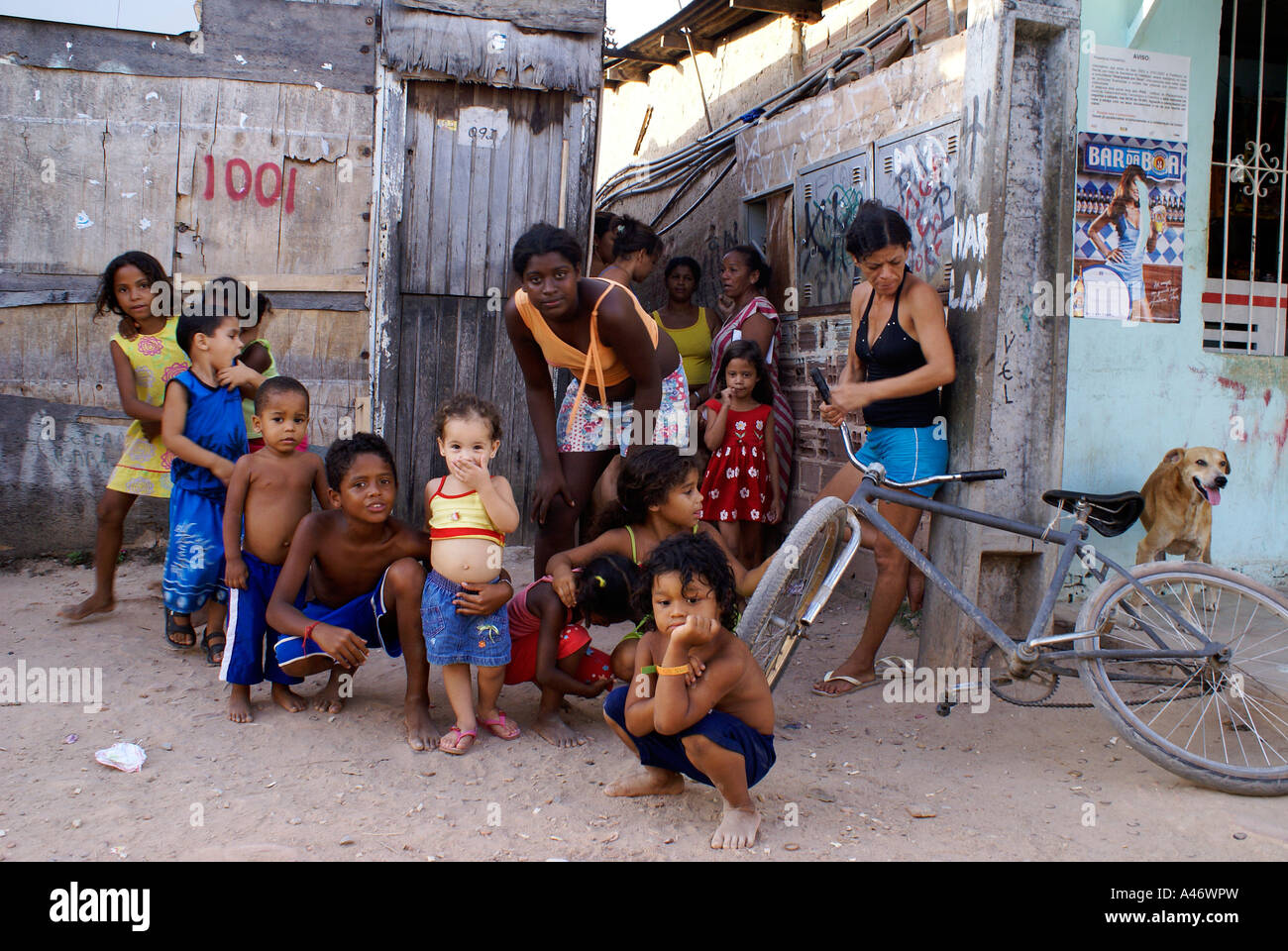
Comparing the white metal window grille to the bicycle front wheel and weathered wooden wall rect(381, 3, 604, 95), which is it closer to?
the bicycle front wheel

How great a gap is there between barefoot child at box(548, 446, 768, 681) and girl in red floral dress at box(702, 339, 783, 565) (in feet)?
6.81

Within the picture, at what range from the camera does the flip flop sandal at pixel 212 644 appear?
4000 mm

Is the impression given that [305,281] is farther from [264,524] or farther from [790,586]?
[790,586]

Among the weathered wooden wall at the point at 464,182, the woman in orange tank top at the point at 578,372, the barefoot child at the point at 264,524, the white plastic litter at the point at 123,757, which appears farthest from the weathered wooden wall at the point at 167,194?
the white plastic litter at the point at 123,757

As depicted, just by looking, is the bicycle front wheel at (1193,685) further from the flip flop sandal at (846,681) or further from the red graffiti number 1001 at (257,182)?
the red graffiti number 1001 at (257,182)

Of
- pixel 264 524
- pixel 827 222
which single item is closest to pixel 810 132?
pixel 827 222

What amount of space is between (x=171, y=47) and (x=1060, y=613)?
5.26m

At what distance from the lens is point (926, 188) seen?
477 centimetres

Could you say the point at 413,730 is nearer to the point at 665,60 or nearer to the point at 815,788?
the point at 815,788

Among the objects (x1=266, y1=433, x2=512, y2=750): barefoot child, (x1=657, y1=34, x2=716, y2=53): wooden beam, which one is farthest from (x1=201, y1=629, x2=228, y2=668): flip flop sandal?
(x1=657, y1=34, x2=716, y2=53): wooden beam

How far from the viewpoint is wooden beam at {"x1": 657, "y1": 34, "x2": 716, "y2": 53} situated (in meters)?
8.44

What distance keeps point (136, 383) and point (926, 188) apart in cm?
362

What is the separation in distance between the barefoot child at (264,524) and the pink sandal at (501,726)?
0.70 m

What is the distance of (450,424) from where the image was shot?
10.7 ft
